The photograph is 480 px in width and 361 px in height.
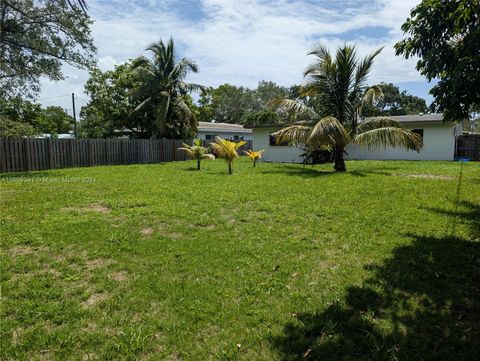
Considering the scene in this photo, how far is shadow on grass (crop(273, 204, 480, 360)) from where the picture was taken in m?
2.53

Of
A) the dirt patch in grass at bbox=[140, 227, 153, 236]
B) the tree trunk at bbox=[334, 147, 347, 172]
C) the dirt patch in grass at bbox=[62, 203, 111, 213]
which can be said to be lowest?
the dirt patch in grass at bbox=[140, 227, 153, 236]

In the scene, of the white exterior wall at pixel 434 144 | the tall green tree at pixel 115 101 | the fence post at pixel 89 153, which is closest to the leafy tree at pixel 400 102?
the white exterior wall at pixel 434 144

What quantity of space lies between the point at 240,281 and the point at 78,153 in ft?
52.3

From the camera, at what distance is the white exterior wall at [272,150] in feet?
70.9

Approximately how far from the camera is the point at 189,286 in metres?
3.52

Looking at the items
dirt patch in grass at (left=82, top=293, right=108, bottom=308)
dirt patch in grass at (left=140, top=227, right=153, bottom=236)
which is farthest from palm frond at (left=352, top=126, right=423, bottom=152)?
dirt patch in grass at (left=82, top=293, right=108, bottom=308)

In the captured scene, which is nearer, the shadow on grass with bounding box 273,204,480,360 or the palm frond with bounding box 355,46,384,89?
the shadow on grass with bounding box 273,204,480,360

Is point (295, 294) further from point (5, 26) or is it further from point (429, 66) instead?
point (5, 26)

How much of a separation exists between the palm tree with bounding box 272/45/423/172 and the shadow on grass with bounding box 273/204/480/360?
28.2 feet

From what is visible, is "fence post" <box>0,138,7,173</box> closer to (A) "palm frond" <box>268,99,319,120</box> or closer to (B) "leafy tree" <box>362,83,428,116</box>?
(A) "palm frond" <box>268,99,319,120</box>

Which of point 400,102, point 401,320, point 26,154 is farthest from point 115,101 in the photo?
point 400,102

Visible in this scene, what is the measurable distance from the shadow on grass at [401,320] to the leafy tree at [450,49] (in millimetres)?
1934

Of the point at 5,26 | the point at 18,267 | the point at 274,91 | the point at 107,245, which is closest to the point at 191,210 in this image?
the point at 107,245

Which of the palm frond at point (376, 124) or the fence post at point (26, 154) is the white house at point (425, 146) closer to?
the palm frond at point (376, 124)
